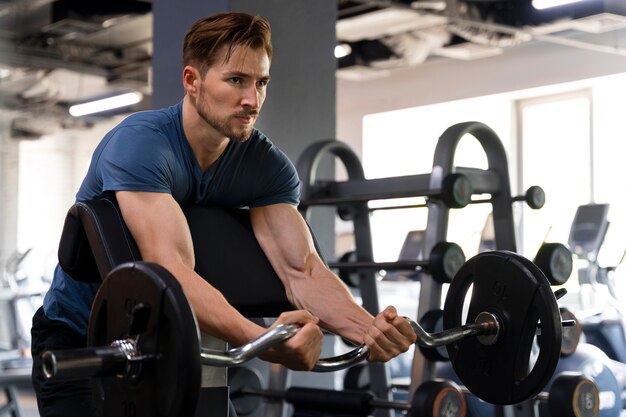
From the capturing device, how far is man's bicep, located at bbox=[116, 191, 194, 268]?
1632 mm

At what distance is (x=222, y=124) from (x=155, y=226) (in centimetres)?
23

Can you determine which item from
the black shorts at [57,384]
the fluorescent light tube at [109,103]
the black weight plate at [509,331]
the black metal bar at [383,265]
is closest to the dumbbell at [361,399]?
the black metal bar at [383,265]

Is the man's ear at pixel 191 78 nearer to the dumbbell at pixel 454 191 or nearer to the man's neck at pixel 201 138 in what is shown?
the man's neck at pixel 201 138

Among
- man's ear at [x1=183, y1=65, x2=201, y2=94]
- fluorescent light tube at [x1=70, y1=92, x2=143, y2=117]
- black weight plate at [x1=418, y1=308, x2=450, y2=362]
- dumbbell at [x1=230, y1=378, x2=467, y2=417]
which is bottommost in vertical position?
dumbbell at [x1=230, y1=378, x2=467, y2=417]

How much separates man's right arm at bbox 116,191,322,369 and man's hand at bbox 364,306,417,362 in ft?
0.68

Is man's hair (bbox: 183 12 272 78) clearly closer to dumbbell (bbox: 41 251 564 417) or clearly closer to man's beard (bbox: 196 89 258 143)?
man's beard (bbox: 196 89 258 143)

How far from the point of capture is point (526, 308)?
1758 mm

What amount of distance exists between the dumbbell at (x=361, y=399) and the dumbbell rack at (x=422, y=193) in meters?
0.19

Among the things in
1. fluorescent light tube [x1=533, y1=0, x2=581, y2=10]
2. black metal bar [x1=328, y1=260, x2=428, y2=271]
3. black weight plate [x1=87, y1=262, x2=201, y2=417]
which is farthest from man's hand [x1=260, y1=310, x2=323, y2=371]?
fluorescent light tube [x1=533, y1=0, x2=581, y2=10]

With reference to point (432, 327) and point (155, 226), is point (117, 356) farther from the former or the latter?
point (432, 327)

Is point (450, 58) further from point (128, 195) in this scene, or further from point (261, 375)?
point (128, 195)

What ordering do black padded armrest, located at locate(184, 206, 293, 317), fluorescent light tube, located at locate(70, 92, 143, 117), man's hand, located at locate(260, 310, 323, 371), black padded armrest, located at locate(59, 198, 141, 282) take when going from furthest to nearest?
fluorescent light tube, located at locate(70, 92, 143, 117) < black padded armrest, located at locate(184, 206, 293, 317) < black padded armrest, located at locate(59, 198, 141, 282) < man's hand, located at locate(260, 310, 323, 371)

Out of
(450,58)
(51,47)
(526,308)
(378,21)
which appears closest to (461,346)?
(526,308)

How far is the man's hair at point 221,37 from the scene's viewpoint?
1.70 meters
